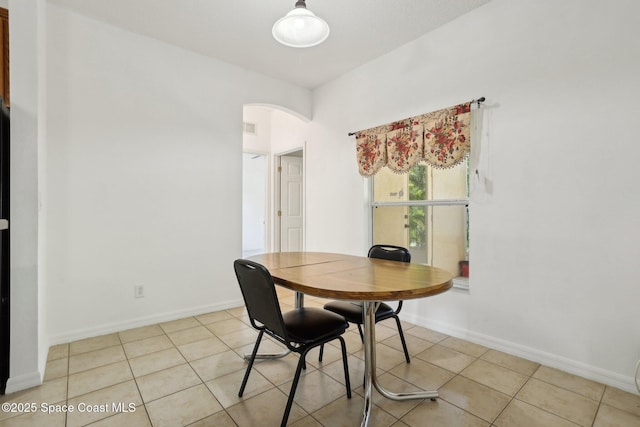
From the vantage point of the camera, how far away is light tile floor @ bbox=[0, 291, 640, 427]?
1614 millimetres

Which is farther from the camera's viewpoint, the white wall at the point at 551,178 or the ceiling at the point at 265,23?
the ceiling at the point at 265,23

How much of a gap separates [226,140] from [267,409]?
271 cm

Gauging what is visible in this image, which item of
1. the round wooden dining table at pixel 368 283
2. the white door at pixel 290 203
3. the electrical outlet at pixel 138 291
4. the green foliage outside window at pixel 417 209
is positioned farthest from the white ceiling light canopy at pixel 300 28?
the white door at pixel 290 203

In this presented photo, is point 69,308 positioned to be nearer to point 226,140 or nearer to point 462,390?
point 226,140

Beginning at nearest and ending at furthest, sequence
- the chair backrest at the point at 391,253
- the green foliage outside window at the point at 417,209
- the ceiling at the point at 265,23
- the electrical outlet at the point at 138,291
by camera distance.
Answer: the chair backrest at the point at 391,253
the ceiling at the point at 265,23
the electrical outlet at the point at 138,291
the green foliage outside window at the point at 417,209

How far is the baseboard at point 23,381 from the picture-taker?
1.81 meters

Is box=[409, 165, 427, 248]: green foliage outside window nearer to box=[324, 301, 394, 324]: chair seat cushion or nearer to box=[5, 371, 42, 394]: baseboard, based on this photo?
box=[324, 301, 394, 324]: chair seat cushion

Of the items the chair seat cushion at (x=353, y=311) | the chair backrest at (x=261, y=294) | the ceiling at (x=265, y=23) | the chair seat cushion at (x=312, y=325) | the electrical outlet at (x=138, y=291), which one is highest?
the ceiling at (x=265, y=23)

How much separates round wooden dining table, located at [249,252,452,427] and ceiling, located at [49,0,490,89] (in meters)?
2.05

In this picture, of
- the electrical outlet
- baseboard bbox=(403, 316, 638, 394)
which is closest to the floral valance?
baseboard bbox=(403, 316, 638, 394)

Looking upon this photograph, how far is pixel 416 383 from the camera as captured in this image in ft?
6.39

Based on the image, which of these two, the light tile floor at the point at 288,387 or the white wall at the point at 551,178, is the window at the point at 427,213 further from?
the light tile floor at the point at 288,387

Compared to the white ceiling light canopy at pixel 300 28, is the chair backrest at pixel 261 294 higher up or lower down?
lower down

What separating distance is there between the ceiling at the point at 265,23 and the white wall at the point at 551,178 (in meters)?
0.32
